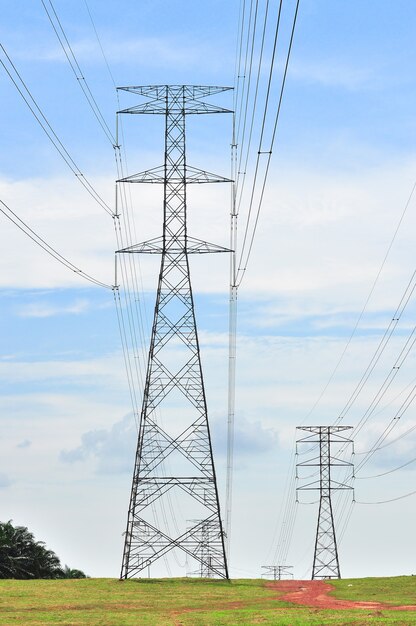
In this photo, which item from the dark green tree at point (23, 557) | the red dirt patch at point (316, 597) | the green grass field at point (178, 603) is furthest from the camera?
the dark green tree at point (23, 557)

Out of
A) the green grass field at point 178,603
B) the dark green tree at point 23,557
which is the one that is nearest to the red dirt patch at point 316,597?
the green grass field at point 178,603

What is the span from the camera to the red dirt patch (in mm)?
58772

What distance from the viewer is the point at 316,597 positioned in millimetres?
67750

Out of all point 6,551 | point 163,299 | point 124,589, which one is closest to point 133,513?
point 124,589

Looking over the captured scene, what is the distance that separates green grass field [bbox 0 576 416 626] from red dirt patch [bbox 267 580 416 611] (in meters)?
1.07

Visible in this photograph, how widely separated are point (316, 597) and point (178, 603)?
10381 millimetres

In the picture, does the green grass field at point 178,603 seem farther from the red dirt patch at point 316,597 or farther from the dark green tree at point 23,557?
the dark green tree at point 23,557

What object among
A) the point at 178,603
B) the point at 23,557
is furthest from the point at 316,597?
the point at 23,557

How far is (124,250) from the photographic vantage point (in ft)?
249

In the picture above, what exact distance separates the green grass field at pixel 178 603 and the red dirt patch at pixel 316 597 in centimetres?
107

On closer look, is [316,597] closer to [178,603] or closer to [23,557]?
[178,603]

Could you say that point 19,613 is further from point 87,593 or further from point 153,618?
point 87,593

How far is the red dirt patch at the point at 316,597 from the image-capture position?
58.8 meters

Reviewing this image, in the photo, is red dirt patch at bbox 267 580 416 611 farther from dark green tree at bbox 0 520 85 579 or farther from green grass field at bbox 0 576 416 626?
dark green tree at bbox 0 520 85 579
